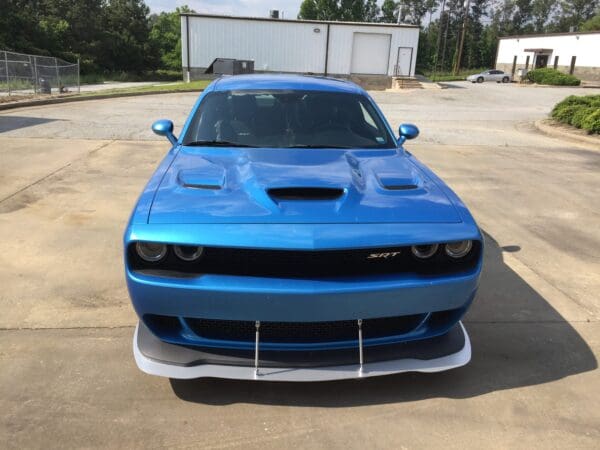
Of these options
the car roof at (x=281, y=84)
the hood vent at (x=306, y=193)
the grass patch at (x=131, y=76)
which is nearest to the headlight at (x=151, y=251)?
the hood vent at (x=306, y=193)

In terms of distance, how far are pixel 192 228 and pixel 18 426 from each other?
4.27 ft

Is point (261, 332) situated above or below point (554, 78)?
below

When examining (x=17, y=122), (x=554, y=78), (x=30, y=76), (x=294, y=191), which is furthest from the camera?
(x=554, y=78)

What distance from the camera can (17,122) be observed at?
12.6m

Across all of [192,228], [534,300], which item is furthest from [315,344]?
[534,300]

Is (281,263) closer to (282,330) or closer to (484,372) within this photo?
(282,330)

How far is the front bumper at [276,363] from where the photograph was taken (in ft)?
7.95

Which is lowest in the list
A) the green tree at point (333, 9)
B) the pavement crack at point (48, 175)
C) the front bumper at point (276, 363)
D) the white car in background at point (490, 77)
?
the pavement crack at point (48, 175)

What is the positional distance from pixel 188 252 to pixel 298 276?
1.81 ft

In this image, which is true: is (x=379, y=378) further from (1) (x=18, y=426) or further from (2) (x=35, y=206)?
(2) (x=35, y=206)

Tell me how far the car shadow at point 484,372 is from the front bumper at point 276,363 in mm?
300

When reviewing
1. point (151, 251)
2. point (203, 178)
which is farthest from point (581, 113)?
point (151, 251)

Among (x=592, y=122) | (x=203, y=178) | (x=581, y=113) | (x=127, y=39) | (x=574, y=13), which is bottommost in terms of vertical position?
(x=592, y=122)

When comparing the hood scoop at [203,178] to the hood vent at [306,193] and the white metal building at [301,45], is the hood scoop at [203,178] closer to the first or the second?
the hood vent at [306,193]
